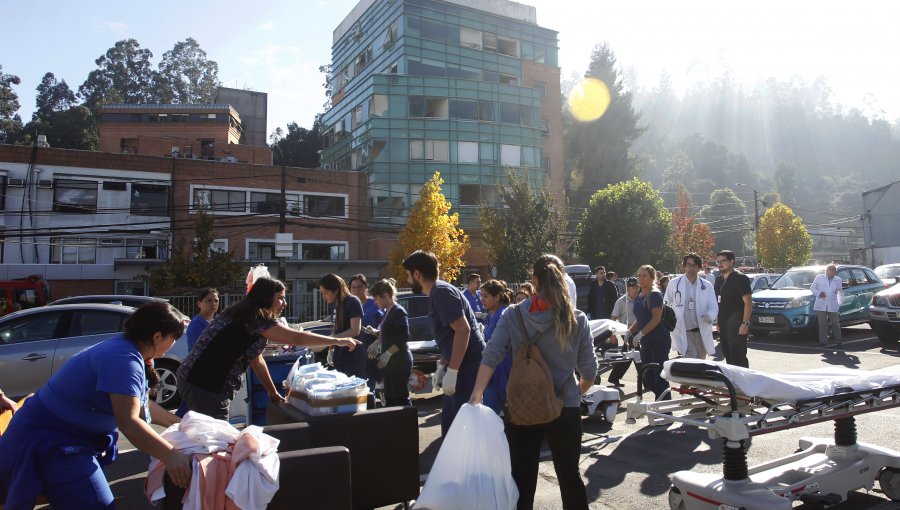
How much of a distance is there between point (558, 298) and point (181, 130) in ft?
176

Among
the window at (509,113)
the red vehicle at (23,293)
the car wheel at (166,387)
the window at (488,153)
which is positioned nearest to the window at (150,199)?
the red vehicle at (23,293)

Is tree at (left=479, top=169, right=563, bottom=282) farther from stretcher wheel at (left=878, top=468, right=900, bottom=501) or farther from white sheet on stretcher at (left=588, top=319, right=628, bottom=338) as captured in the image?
stretcher wheel at (left=878, top=468, right=900, bottom=501)

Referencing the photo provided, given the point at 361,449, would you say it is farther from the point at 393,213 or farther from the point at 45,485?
the point at 393,213

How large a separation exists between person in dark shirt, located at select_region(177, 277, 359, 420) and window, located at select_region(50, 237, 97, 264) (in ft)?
112

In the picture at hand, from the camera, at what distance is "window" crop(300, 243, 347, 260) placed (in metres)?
38.4

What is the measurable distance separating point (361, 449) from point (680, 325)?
6.04m

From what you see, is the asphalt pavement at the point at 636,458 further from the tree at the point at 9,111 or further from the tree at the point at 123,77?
the tree at the point at 123,77

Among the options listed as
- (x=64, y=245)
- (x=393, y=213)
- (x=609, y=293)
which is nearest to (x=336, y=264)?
(x=393, y=213)

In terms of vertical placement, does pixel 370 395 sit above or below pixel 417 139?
below

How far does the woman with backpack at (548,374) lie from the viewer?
393cm

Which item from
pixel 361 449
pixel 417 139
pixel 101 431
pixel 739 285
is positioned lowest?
pixel 361 449

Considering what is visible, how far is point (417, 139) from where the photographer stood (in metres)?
40.4

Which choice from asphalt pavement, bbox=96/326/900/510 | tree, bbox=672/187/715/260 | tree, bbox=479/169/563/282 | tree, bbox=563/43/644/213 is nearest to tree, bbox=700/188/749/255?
tree, bbox=672/187/715/260

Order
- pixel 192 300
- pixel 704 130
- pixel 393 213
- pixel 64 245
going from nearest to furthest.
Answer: pixel 192 300 < pixel 64 245 < pixel 393 213 < pixel 704 130
